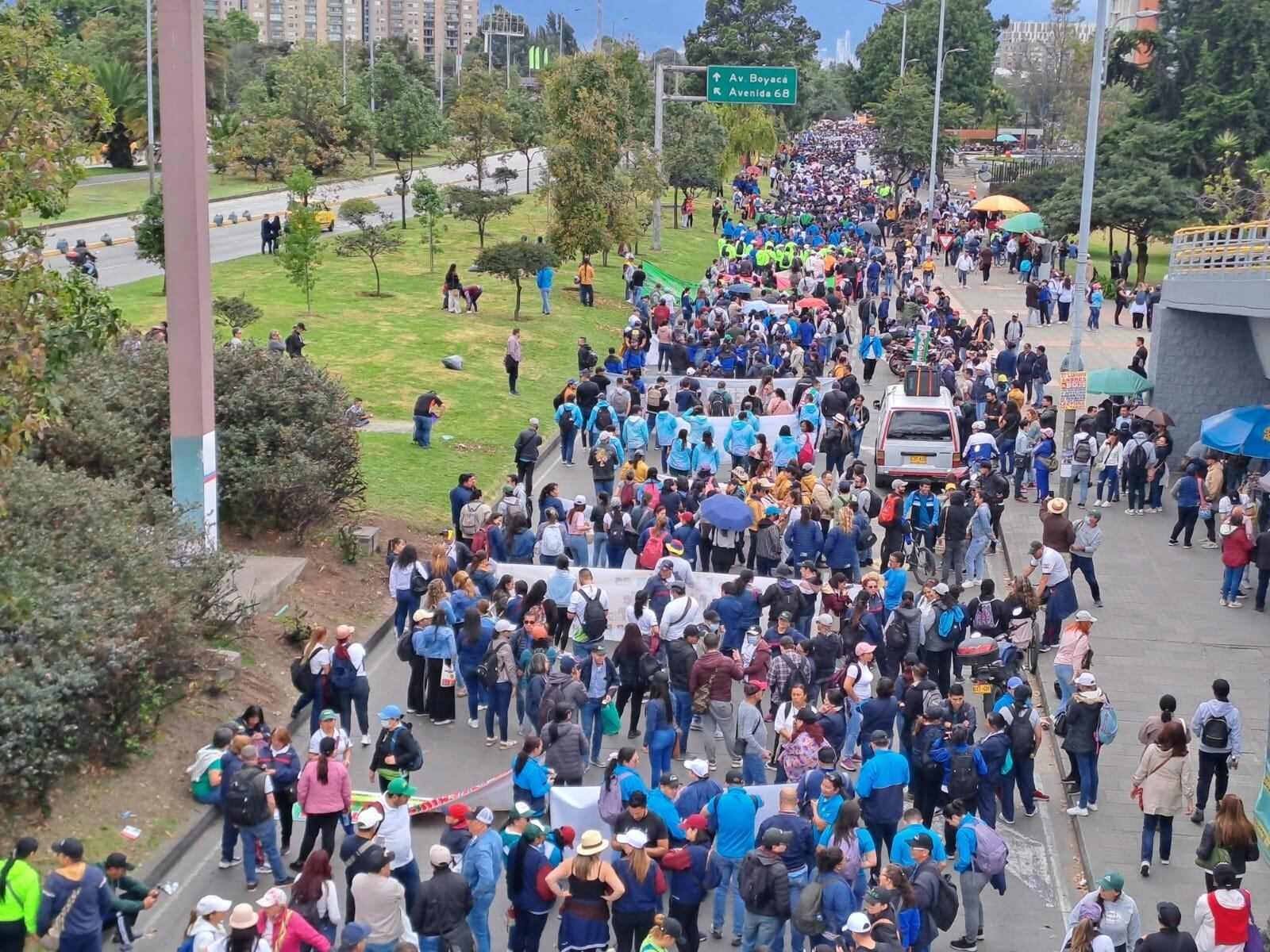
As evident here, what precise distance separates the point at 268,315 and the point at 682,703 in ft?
74.3

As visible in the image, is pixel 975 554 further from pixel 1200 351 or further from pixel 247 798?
pixel 247 798

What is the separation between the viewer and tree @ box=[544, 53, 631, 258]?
39.7 m

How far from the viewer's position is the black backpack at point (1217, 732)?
12922 mm

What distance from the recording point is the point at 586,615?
14.6 meters

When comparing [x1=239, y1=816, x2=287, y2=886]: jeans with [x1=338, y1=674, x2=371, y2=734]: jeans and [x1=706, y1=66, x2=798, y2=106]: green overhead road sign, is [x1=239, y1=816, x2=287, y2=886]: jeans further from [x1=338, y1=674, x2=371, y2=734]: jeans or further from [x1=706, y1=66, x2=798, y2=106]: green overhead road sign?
[x1=706, y1=66, x2=798, y2=106]: green overhead road sign

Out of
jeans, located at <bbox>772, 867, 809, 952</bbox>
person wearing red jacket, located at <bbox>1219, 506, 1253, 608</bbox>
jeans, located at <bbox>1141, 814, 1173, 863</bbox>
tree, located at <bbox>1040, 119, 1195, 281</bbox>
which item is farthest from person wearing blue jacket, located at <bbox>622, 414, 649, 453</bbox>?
tree, located at <bbox>1040, 119, 1195, 281</bbox>

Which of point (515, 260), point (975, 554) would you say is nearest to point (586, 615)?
point (975, 554)

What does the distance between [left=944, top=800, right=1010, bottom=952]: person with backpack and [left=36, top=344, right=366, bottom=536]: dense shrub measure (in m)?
10.4

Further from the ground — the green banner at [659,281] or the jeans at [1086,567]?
the green banner at [659,281]

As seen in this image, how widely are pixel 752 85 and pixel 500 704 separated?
129ft

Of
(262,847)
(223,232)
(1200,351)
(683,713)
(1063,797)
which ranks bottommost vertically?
(1063,797)

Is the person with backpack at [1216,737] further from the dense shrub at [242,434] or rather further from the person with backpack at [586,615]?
the dense shrub at [242,434]

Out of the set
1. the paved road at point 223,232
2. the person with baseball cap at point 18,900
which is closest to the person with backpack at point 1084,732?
the person with baseball cap at point 18,900

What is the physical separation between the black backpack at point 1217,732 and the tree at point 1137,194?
38.6m
